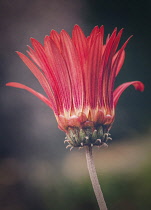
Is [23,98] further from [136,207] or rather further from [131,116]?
[136,207]

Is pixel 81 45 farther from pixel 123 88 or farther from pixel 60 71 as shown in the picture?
pixel 123 88

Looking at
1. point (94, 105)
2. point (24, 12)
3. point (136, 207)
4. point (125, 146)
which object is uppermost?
point (24, 12)

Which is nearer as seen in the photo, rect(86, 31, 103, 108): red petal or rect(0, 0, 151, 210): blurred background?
rect(86, 31, 103, 108): red petal

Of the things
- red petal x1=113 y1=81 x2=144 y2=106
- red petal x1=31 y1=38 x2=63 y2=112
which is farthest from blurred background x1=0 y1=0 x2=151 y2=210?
red petal x1=31 y1=38 x2=63 y2=112

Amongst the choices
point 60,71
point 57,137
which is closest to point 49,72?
point 60,71

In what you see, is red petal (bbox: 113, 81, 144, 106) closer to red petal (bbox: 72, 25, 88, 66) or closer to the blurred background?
the blurred background

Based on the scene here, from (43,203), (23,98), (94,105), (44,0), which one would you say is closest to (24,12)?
(44,0)

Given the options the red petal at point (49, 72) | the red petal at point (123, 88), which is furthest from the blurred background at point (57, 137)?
the red petal at point (49, 72)
